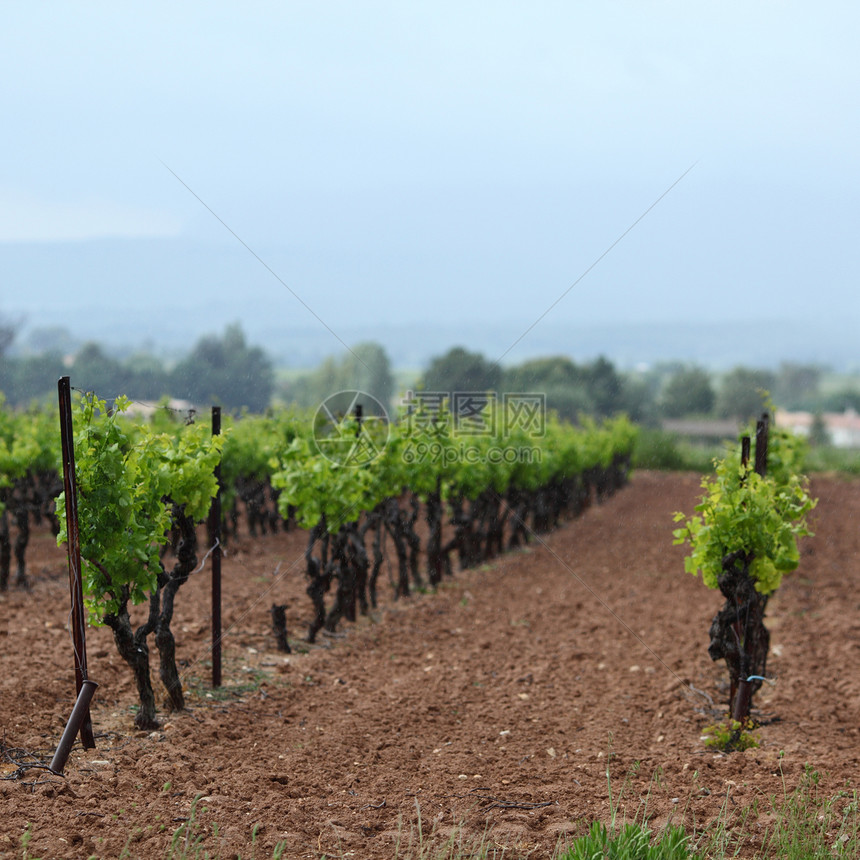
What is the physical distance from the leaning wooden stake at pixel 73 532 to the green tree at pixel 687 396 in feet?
193

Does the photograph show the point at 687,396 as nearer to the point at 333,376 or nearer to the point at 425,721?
the point at 333,376

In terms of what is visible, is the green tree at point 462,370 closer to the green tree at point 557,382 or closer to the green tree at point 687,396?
the green tree at point 557,382

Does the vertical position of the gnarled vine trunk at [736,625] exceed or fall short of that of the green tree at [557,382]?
it falls short

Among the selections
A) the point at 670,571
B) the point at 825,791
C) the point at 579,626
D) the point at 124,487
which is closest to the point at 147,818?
the point at 124,487

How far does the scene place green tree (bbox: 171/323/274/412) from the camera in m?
55.6

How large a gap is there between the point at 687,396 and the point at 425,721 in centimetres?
6065

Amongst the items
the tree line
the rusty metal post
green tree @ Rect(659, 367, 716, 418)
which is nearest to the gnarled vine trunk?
the rusty metal post

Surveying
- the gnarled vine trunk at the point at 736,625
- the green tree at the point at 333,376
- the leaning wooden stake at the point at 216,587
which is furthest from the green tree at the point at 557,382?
the gnarled vine trunk at the point at 736,625

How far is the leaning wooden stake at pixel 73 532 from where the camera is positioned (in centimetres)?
426

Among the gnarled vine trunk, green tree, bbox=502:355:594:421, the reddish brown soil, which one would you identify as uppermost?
green tree, bbox=502:355:594:421

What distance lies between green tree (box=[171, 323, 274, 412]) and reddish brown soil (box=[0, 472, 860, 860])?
43969mm

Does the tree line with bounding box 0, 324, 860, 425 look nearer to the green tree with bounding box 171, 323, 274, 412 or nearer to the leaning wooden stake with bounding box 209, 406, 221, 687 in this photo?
the green tree with bounding box 171, 323, 274, 412

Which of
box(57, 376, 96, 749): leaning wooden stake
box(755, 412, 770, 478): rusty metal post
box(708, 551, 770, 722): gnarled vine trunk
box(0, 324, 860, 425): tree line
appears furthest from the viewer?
box(0, 324, 860, 425): tree line

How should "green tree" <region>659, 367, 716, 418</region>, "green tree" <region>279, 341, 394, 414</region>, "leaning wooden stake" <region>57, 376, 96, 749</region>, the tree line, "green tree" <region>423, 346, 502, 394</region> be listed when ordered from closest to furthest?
"leaning wooden stake" <region>57, 376, 96, 749</region> < "green tree" <region>423, 346, 502, 394</region> < the tree line < "green tree" <region>279, 341, 394, 414</region> < "green tree" <region>659, 367, 716, 418</region>
